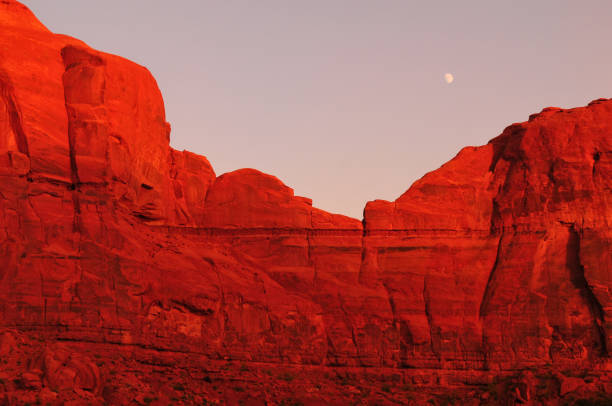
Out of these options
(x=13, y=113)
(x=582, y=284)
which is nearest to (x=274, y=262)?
(x=13, y=113)

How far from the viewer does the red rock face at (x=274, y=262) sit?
48.4m

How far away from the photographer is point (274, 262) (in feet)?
181

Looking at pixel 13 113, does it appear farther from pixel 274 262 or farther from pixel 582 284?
pixel 582 284

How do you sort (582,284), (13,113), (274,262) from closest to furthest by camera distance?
(13,113), (582,284), (274,262)

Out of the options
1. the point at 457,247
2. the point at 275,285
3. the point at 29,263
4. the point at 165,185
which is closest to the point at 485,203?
the point at 457,247

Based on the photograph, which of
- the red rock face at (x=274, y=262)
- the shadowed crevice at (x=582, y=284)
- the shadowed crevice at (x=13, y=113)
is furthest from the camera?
the shadowed crevice at (x=582, y=284)

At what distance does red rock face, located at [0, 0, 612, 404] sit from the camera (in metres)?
48.4

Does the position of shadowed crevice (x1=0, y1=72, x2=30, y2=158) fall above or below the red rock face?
above

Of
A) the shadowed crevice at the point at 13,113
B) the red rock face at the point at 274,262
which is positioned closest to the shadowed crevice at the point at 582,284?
the red rock face at the point at 274,262

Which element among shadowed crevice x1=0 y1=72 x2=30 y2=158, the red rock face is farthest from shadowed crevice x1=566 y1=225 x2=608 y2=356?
shadowed crevice x1=0 y1=72 x2=30 y2=158

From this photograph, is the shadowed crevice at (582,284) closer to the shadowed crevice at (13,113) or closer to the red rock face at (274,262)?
the red rock face at (274,262)

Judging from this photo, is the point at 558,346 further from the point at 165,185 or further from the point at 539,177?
the point at 165,185

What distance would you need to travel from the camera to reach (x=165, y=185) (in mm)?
54719

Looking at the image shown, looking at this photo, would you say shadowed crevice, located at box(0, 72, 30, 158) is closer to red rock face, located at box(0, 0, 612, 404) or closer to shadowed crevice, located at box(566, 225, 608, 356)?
red rock face, located at box(0, 0, 612, 404)
